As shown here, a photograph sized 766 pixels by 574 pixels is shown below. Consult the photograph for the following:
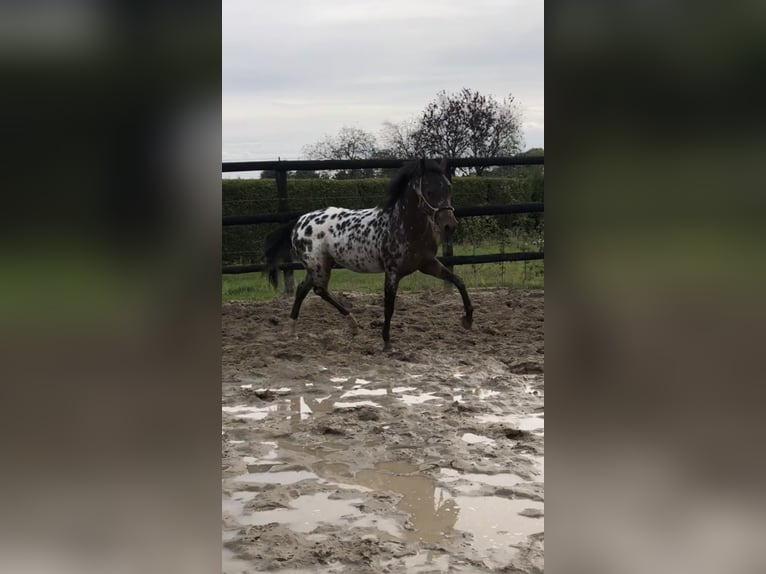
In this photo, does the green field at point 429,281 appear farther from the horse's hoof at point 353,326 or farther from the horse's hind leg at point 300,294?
the horse's hoof at point 353,326

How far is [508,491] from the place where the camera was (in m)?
3.34

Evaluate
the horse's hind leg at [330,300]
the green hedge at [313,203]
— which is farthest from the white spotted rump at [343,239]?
the green hedge at [313,203]

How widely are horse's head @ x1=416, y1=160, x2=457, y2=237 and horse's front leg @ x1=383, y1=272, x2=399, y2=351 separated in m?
0.62

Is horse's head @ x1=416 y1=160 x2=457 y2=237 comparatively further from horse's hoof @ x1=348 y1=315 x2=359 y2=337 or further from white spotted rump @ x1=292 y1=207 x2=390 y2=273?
horse's hoof @ x1=348 y1=315 x2=359 y2=337

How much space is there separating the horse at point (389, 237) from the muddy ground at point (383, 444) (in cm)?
45

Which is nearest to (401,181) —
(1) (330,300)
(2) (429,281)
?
(1) (330,300)

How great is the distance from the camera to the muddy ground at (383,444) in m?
2.76

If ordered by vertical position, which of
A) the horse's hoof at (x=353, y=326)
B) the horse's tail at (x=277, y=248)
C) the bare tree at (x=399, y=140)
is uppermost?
the bare tree at (x=399, y=140)

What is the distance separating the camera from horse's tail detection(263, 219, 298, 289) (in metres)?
7.24

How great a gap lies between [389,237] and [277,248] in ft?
4.23
